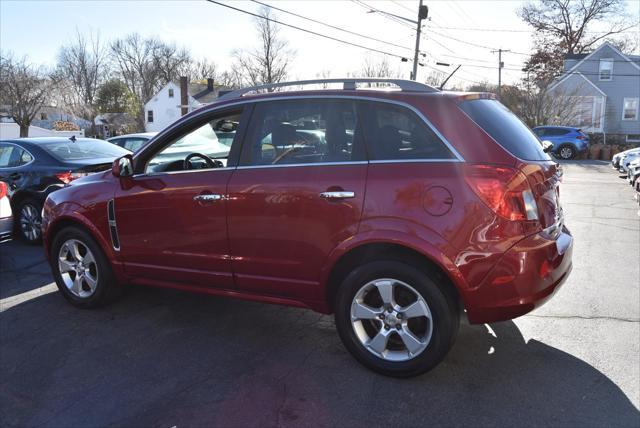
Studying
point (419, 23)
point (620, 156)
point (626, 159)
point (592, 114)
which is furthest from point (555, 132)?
point (592, 114)

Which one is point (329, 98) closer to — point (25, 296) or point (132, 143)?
point (25, 296)

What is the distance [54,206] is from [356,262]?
3.04 meters

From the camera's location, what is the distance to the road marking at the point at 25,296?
491cm

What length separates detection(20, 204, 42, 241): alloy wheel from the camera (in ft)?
24.1

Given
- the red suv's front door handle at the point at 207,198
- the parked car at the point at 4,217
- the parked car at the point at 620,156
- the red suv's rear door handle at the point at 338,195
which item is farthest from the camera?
the parked car at the point at 620,156

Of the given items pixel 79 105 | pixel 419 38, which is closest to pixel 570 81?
pixel 419 38

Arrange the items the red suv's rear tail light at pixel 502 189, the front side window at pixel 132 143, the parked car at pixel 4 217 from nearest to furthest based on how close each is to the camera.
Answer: the red suv's rear tail light at pixel 502 189, the parked car at pixel 4 217, the front side window at pixel 132 143

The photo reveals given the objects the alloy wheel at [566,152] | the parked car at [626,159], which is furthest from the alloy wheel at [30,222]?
the alloy wheel at [566,152]

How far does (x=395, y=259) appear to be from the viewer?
3.22 metres

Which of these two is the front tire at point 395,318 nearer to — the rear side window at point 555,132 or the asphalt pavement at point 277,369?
the asphalt pavement at point 277,369

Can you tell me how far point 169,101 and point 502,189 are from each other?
6057 centimetres

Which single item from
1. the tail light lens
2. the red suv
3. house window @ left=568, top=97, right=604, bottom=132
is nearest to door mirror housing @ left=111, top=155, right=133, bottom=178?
the red suv

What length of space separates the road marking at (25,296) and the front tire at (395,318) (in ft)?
11.3

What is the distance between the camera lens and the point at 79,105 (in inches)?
2069
